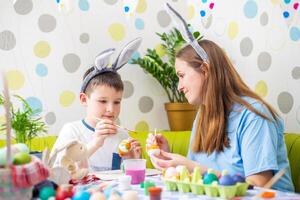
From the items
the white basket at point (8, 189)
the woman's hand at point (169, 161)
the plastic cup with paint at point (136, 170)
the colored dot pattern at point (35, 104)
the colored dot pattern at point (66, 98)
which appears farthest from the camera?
the colored dot pattern at point (66, 98)

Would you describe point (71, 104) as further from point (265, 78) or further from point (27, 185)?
point (27, 185)

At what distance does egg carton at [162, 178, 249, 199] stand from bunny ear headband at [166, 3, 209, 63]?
63 centimetres

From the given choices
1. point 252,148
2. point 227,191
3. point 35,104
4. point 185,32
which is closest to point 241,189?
point 227,191

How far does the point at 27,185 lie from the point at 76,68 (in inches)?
71.1

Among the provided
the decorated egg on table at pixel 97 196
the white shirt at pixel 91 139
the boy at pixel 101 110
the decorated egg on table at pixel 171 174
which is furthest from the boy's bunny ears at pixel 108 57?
the decorated egg on table at pixel 97 196

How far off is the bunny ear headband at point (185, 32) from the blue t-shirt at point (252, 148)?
24 cm

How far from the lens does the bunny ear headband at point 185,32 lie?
60.6 inches

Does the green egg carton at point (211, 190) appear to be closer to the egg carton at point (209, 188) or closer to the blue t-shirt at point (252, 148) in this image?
the egg carton at point (209, 188)

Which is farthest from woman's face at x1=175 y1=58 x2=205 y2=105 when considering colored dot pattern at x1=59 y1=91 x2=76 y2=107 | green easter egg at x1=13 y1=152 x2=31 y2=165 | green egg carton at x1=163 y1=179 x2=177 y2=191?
colored dot pattern at x1=59 y1=91 x2=76 y2=107

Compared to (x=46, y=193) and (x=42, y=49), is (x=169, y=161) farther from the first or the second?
(x=42, y=49)

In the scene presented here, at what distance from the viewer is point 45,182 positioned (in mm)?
1032

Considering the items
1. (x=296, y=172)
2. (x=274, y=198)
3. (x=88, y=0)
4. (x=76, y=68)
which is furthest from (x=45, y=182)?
(x=88, y=0)

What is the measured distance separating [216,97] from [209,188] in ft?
2.17

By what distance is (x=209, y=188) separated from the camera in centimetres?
105
